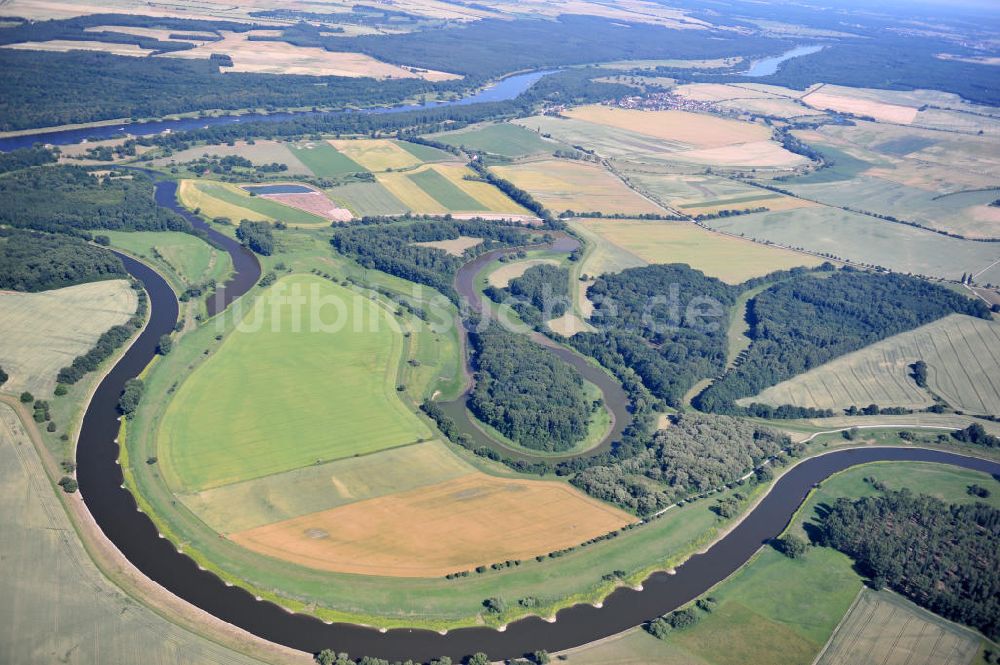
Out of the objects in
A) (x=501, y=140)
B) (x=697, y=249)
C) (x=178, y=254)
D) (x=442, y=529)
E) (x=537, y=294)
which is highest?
(x=501, y=140)

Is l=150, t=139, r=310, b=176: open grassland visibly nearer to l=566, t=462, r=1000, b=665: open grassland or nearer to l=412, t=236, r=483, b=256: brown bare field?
l=412, t=236, r=483, b=256: brown bare field

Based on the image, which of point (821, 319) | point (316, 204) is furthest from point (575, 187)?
point (821, 319)

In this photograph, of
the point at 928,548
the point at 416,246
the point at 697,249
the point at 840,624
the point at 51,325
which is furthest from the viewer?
the point at 697,249

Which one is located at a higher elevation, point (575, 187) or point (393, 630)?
point (575, 187)

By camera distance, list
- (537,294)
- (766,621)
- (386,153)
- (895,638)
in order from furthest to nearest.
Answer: (386,153)
(537,294)
(766,621)
(895,638)

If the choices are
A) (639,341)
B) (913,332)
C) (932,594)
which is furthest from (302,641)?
(913,332)

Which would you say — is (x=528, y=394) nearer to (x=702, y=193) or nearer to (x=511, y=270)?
(x=511, y=270)

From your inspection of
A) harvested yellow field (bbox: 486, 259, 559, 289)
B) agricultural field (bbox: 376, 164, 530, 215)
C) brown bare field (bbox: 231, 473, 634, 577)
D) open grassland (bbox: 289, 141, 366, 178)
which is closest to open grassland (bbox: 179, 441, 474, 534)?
brown bare field (bbox: 231, 473, 634, 577)
